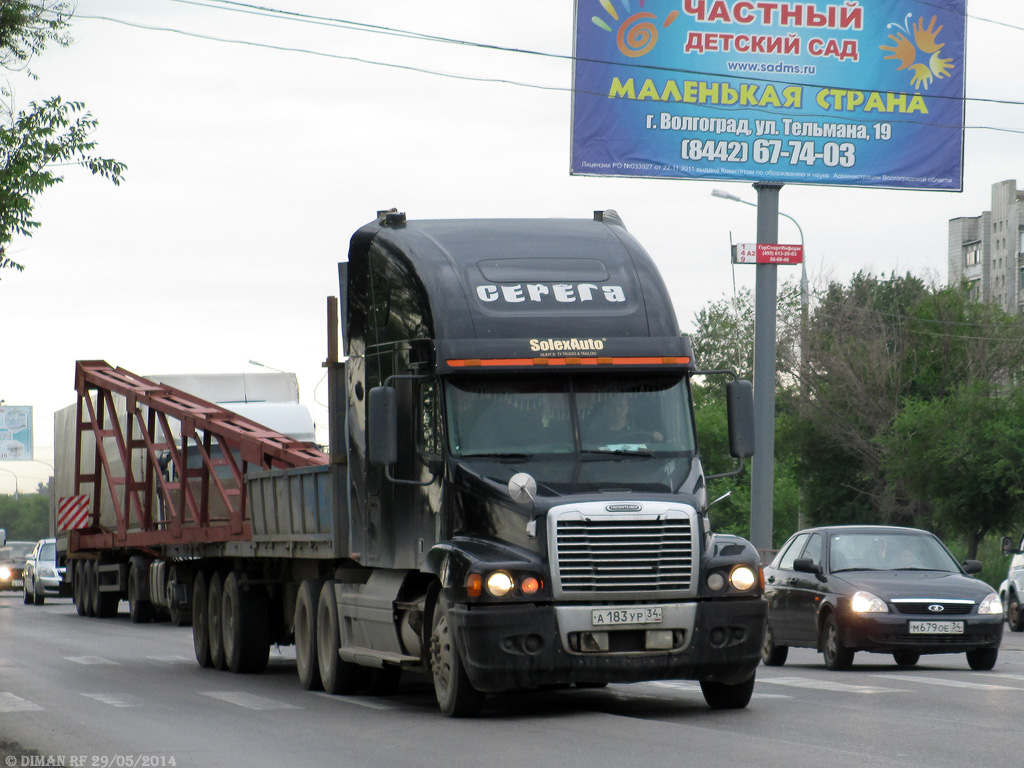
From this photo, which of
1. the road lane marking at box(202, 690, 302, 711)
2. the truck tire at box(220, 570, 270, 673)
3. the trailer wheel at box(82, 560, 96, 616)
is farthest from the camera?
the trailer wheel at box(82, 560, 96, 616)

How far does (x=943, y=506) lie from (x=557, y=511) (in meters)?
33.4

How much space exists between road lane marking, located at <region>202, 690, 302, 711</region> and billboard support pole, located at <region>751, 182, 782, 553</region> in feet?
50.3

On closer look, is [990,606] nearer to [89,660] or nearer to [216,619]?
[216,619]

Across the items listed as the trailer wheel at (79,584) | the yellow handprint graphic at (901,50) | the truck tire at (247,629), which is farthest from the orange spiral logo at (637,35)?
the trailer wheel at (79,584)

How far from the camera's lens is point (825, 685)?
1550 centimetres

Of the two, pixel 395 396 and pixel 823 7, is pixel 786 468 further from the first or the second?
pixel 395 396

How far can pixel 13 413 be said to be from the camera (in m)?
87.4

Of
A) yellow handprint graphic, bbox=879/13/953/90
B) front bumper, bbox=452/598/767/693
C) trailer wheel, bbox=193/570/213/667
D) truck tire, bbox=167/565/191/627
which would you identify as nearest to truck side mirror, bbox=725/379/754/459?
front bumper, bbox=452/598/767/693

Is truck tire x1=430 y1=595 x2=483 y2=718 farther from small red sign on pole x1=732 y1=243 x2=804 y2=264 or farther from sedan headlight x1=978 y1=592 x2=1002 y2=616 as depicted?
small red sign on pole x1=732 y1=243 x2=804 y2=264

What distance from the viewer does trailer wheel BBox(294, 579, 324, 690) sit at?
1543 cm

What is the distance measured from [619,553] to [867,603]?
20.5 feet

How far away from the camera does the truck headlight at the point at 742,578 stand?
12.2 metres

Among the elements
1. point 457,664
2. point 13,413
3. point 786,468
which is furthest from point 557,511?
point 13,413

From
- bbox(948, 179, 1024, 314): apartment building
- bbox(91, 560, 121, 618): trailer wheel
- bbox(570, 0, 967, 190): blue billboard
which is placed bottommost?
bbox(91, 560, 121, 618): trailer wheel
